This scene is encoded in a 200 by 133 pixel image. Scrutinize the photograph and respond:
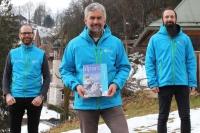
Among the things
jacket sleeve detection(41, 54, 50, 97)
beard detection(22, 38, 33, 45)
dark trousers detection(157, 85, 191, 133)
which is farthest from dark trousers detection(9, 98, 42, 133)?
dark trousers detection(157, 85, 191, 133)

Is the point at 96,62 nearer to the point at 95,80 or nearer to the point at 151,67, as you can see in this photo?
the point at 95,80

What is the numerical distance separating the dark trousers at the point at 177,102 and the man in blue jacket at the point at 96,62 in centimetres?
163

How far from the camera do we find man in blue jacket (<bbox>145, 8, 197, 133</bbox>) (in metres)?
6.63

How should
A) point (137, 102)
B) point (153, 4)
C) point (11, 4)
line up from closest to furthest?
point (137, 102) < point (11, 4) < point (153, 4)

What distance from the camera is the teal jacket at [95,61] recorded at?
5.03 meters

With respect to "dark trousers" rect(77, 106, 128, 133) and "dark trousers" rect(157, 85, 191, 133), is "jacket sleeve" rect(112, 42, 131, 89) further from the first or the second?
"dark trousers" rect(157, 85, 191, 133)

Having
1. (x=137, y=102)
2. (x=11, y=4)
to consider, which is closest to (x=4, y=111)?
(x=11, y=4)

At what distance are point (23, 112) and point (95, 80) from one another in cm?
207

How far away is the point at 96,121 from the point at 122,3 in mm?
42647

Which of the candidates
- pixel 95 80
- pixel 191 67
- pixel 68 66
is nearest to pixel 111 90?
pixel 95 80

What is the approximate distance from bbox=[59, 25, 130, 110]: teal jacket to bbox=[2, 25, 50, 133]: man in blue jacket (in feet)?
5.45

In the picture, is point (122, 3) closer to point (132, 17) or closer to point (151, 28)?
point (132, 17)

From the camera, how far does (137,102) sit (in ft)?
59.5

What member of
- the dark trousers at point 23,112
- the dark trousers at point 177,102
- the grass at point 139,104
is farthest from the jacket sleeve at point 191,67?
the grass at point 139,104
